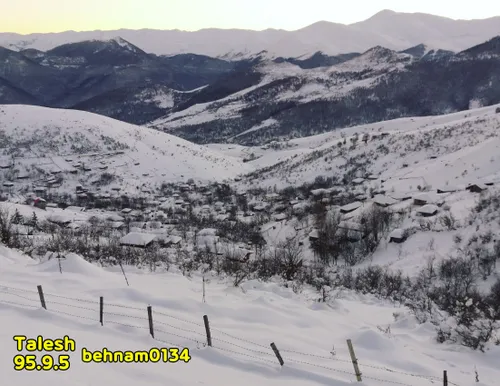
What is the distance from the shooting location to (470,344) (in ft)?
32.3

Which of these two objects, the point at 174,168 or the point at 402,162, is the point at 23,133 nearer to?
the point at 174,168

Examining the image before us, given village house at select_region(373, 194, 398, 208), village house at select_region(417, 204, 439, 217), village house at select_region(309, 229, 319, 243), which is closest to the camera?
village house at select_region(417, 204, 439, 217)

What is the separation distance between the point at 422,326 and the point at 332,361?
4108mm

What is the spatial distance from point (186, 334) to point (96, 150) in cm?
8436

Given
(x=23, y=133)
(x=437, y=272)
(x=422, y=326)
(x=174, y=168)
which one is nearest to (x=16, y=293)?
(x=422, y=326)

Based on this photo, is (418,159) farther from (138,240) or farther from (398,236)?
(138,240)

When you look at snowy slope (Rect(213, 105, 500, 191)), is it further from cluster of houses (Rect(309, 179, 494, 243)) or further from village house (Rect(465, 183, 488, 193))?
cluster of houses (Rect(309, 179, 494, 243))

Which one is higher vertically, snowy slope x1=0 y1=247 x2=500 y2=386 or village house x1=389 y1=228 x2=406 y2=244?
snowy slope x1=0 y1=247 x2=500 y2=386

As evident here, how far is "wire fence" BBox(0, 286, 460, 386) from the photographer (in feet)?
27.1

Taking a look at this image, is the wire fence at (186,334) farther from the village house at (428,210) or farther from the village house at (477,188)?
the village house at (477,188)

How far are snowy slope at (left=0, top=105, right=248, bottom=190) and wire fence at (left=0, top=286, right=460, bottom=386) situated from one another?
6685 centimetres

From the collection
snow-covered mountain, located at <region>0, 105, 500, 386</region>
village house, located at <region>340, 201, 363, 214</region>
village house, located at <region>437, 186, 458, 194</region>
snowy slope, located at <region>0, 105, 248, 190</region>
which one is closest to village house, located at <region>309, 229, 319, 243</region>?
snow-covered mountain, located at <region>0, 105, 500, 386</region>

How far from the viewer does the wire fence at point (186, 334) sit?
8.26m

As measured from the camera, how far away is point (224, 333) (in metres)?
9.63
